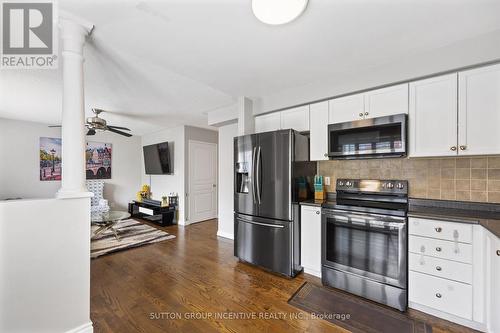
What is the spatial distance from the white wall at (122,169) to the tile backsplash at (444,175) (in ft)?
20.5

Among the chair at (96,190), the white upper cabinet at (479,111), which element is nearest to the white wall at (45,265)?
the white upper cabinet at (479,111)

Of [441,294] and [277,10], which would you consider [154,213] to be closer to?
[277,10]

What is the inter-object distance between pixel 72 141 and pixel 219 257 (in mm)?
2360

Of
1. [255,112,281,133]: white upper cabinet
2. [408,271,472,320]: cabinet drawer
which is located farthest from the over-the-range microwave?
[408,271,472,320]: cabinet drawer

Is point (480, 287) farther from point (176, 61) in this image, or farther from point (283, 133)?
point (176, 61)

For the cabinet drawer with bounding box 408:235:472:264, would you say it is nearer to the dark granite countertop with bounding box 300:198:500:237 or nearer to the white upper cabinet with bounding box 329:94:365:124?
the dark granite countertop with bounding box 300:198:500:237

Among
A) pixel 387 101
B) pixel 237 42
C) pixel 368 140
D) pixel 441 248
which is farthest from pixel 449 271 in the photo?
pixel 237 42

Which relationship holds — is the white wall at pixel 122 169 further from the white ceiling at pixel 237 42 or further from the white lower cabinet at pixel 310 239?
the white lower cabinet at pixel 310 239

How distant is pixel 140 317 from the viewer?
1846 mm

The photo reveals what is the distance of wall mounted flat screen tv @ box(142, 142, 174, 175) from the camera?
541cm

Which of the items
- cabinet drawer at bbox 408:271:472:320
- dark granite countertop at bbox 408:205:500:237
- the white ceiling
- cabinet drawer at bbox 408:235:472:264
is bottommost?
cabinet drawer at bbox 408:271:472:320

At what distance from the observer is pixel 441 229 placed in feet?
5.78

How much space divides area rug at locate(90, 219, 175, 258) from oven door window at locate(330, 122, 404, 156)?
3.45 metres

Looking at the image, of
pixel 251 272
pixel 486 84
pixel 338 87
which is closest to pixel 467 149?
pixel 486 84
